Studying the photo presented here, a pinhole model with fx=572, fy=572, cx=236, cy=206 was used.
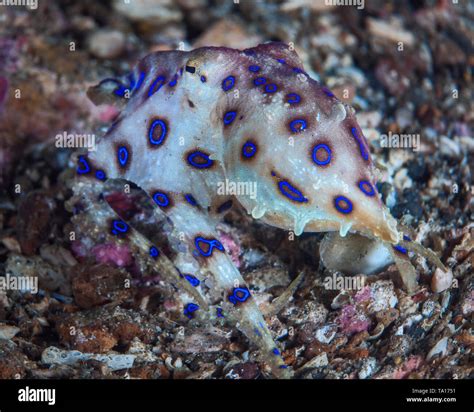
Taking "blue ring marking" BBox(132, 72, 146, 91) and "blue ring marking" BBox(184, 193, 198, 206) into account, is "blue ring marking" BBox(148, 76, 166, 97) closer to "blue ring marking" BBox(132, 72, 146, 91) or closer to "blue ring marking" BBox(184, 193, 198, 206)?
"blue ring marking" BBox(132, 72, 146, 91)

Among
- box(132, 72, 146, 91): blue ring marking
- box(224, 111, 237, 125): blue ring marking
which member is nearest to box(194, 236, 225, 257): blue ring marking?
box(224, 111, 237, 125): blue ring marking

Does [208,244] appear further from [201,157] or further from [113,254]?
[113,254]

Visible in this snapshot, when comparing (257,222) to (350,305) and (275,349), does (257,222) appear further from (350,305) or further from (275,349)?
(275,349)

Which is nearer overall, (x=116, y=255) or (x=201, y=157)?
(x=201, y=157)

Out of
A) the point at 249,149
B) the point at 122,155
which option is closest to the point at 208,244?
the point at 249,149

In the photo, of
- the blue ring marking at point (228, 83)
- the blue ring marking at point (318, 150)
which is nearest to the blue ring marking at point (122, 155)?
the blue ring marking at point (228, 83)

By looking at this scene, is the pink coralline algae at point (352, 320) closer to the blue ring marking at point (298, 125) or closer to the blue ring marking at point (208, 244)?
the blue ring marking at point (208, 244)
